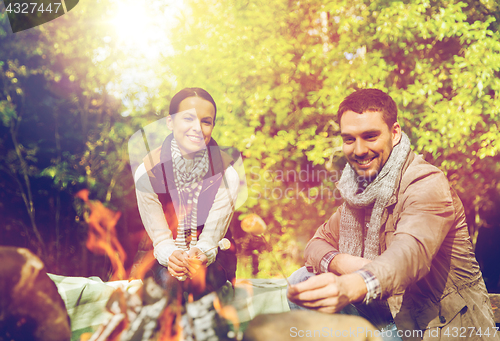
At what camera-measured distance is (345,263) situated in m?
1.92

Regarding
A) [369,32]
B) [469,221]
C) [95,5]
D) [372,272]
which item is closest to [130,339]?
[372,272]

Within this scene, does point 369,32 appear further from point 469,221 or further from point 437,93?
point 469,221

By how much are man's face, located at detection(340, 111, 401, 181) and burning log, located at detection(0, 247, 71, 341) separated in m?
1.97

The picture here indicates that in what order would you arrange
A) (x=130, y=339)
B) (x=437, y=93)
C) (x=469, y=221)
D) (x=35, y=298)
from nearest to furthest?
(x=35, y=298) → (x=130, y=339) → (x=437, y=93) → (x=469, y=221)

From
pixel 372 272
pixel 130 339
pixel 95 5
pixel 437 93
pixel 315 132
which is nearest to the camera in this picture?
pixel 372 272

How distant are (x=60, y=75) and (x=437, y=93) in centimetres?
338

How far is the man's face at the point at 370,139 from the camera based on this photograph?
6.05ft

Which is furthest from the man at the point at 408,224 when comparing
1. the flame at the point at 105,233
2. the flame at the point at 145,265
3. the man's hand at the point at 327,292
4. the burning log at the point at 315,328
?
the flame at the point at 105,233

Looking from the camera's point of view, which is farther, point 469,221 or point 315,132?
point 469,221

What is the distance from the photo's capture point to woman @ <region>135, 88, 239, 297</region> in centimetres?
211

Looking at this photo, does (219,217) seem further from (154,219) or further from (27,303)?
(27,303)

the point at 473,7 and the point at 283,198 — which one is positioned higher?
the point at 473,7

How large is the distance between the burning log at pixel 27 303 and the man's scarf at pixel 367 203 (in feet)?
5.80

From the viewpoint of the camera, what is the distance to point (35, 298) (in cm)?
183
